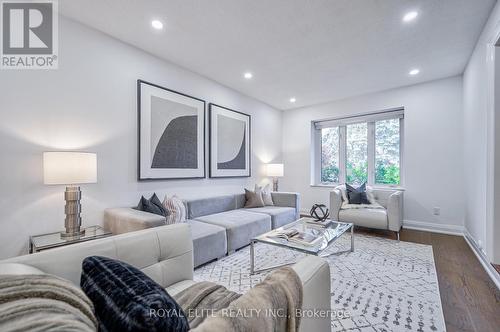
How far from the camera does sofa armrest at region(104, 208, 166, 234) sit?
6.52ft

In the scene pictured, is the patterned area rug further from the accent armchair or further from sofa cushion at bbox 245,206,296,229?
sofa cushion at bbox 245,206,296,229

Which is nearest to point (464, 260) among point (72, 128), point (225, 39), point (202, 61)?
point (225, 39)

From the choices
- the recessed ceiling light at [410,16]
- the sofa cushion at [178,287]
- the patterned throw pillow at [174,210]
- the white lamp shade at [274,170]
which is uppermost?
the recessed ceiling light at [410,16]

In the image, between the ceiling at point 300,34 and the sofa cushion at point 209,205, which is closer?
the ceiling at point 300,34

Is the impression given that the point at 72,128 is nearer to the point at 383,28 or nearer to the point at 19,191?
the point at 19,191

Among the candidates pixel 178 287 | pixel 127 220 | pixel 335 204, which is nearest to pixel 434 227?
pixel 335 204

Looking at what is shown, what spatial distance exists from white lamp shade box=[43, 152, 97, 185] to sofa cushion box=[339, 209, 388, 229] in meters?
3.52

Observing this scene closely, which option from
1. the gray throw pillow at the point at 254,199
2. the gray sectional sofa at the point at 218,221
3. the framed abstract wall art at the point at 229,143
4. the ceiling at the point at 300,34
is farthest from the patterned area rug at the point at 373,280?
the ceiling at the point at 300,34

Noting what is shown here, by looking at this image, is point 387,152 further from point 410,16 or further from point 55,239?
point 55,239

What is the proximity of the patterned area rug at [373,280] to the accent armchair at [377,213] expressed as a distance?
0.28 m

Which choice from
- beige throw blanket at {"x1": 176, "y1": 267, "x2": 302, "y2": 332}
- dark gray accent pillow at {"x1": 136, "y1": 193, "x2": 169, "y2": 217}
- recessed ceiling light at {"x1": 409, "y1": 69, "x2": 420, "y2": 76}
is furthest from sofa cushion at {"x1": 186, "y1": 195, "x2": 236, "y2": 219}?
recessed ceiling light at {"x1": 409, "y1": 69, "x2": 420, "y2": 76}

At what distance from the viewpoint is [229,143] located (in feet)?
13.3

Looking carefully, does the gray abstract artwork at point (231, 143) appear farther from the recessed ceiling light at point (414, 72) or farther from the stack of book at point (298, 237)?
the recessed ceiling light at point (414, 72)

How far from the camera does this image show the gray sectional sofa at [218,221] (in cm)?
219
